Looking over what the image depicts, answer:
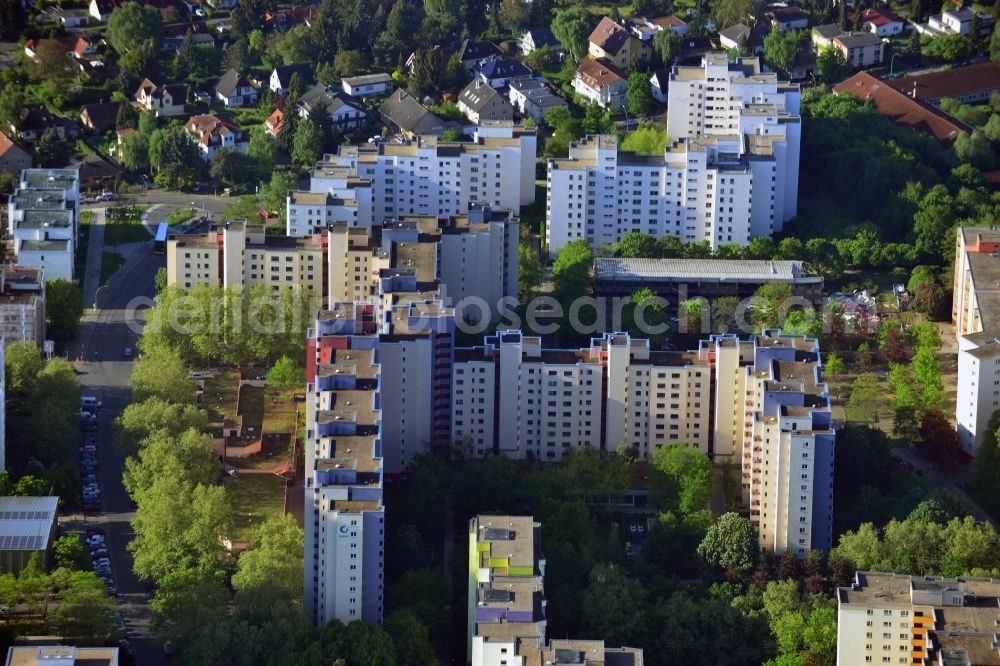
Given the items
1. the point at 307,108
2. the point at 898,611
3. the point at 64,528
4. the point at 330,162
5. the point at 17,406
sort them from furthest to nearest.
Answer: the point at 307,108, the point at 330,162, the point at 17,406, the point at 64,528, the point at 898,611

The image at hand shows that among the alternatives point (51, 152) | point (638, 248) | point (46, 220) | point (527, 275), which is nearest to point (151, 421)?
point (46, 220)

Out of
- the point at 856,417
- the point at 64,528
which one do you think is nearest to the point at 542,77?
the point at 856,417

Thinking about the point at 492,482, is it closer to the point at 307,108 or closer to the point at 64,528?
the point at 64,528

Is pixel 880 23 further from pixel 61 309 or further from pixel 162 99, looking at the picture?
pixel 61 309

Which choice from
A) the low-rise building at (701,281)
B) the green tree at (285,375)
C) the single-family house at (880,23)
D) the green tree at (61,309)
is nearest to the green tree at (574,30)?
the single-family house at (880,23)

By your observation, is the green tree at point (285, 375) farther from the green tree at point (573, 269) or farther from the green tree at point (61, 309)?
the green tree at point (573, 269)
